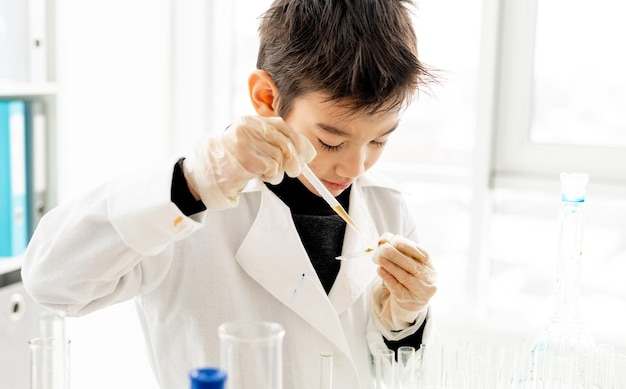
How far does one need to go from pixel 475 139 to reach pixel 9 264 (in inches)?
59.6

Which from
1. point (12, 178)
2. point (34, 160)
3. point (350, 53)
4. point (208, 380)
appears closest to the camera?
point (208, 380)

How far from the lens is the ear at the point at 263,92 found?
4.49 ft

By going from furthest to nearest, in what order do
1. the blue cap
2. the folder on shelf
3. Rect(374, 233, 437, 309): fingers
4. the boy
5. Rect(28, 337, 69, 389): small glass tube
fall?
the folder on shelf, Rect(374, 233, 437, 309): fingers, the boy, Rect(28, 337, 69, 389): small glass tube, the blue cap

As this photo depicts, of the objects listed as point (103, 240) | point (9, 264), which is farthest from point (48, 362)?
point (9, 264)

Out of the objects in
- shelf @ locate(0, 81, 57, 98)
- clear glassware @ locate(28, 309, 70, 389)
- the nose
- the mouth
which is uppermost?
shelf @ locate(0, 81, 57, 98)

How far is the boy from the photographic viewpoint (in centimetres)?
114

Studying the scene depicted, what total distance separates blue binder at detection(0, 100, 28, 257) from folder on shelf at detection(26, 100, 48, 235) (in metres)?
0.03

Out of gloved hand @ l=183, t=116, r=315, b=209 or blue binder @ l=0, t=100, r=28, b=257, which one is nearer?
gloved hand @ l=183, t=116, r=315, b=209

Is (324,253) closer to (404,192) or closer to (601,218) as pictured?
(404,192)

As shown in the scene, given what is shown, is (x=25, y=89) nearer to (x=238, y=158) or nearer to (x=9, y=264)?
(x=9, y=264)

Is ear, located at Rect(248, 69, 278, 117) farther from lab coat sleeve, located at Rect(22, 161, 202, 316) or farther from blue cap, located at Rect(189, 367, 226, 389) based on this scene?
blue cap, located at Rect(189, 367, 226, 389)

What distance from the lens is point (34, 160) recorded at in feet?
7.41

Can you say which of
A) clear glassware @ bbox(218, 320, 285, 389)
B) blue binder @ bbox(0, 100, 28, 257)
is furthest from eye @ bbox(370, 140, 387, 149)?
blue binder @ bbox(0, 100, 28, 257)

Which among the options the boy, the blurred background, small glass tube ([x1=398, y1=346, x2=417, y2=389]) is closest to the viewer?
small glass tube ([x1=398, y1=346, x2=417, y2=389])
